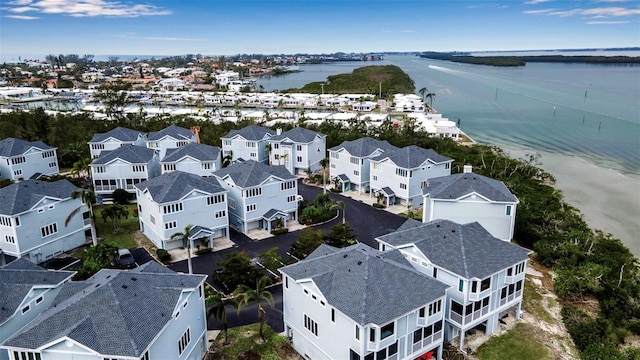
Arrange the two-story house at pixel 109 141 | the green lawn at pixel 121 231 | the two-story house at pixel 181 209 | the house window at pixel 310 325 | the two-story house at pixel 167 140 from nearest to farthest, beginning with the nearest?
1. the house window at pixel 310 325
2. the two-story house at pixel 181 209
3. the green lawn at pixel 121 231
4. the two-story house at pixel 109 141
5. the two-story house at pixel 167 140

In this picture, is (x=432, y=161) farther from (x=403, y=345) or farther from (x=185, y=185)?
(x=403, y=345)

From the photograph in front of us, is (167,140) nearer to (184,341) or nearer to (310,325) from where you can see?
(184,341)

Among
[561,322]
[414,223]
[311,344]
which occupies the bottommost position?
[561,322]

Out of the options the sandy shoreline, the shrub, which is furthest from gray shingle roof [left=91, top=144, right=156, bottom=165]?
the sandy shoreline

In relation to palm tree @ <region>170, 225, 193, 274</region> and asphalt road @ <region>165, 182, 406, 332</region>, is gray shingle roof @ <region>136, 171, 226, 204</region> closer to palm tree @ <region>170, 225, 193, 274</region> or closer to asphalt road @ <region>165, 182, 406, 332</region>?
palm tree @ <region>170, 225, 193, 274</region>

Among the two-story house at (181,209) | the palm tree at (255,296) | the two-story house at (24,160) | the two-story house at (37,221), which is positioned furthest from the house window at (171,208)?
the two-story house at (24,160)

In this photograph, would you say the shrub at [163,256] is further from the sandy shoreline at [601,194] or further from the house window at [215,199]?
the sandy shoreline at [601,194]

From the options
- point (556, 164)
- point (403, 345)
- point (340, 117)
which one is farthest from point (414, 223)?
point (340, 117)
